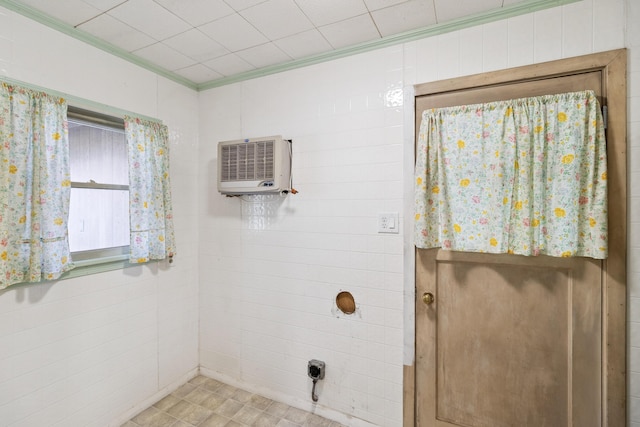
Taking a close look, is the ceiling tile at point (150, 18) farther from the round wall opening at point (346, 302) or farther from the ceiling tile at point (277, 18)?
the round wall opening at point (346, 302)

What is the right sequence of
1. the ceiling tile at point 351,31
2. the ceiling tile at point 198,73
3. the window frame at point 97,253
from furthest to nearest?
the ceiling tile at point 198,73, the window frame at point 97,253, the ceiling tile at point 351,31

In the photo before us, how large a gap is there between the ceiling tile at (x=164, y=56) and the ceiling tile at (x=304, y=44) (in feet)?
2.35

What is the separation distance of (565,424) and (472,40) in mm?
2085

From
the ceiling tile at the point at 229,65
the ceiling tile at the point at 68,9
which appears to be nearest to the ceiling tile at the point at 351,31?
the ceiling tile at the point at 229,65

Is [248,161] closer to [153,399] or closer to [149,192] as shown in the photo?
[149,192]

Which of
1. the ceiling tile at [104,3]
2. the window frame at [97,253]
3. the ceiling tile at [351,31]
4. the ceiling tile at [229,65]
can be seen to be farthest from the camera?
the ceiling tile at [229,65]

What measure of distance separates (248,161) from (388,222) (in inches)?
41.7

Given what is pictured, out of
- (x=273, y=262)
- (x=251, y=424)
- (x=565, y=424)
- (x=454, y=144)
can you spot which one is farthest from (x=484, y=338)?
(x=251, y=424)

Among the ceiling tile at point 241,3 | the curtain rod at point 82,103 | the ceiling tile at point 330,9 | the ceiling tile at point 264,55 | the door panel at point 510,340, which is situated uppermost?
the ceiling tile at point 264,55

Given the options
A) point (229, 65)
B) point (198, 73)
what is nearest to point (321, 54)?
point (229, 65)

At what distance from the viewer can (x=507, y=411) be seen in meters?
1.64

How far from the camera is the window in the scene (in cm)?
186

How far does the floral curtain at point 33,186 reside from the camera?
148 cm

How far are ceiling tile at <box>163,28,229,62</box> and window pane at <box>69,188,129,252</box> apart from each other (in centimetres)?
105
